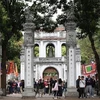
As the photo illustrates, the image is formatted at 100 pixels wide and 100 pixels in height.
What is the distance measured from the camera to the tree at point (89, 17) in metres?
24.8

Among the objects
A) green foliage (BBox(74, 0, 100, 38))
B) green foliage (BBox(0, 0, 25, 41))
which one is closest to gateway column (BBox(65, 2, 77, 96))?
green foliage (BBox(74, 0, 100, 38))

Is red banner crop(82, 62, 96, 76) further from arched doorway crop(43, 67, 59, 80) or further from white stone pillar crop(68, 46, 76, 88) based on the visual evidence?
arched doorway crop(43, 67, 59, 80)

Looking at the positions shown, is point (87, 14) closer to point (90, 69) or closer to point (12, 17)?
point (12, 17)

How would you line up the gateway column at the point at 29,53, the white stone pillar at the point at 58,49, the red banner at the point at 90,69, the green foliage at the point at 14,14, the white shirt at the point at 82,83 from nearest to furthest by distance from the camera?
the white shirt at the point at 82,83, the gateway column at the point at 29,53, the green foliage at the point at 14,14, the red banner at the point at 90,69, the white stone pillar at the point at 58,49

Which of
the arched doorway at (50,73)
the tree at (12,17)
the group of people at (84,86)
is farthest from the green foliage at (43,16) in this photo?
the arched doorway at (50,73)

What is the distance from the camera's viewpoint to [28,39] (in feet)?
81.6

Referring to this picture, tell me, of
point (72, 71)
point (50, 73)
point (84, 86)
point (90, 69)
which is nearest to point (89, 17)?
point (72, 71)

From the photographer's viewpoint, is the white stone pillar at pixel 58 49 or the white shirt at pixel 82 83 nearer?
the white shirt at pixel 82 83

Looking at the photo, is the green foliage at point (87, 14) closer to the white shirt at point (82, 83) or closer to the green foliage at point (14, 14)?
the white shirt at point (82, 83)

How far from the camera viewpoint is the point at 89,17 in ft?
83.0

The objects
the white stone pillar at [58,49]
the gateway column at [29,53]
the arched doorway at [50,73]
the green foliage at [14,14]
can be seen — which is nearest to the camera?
the gateway column at [29,53]

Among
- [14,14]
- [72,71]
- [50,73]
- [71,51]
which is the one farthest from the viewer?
[50,73]

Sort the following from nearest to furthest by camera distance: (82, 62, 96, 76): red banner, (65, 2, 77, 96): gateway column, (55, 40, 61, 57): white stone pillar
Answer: (65, 2, 77, 96): gateway column < (82, 62, 96, 76): red banner < (55, 40, 61, 57): white stone pillar

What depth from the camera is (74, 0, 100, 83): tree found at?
24812 millimetres
